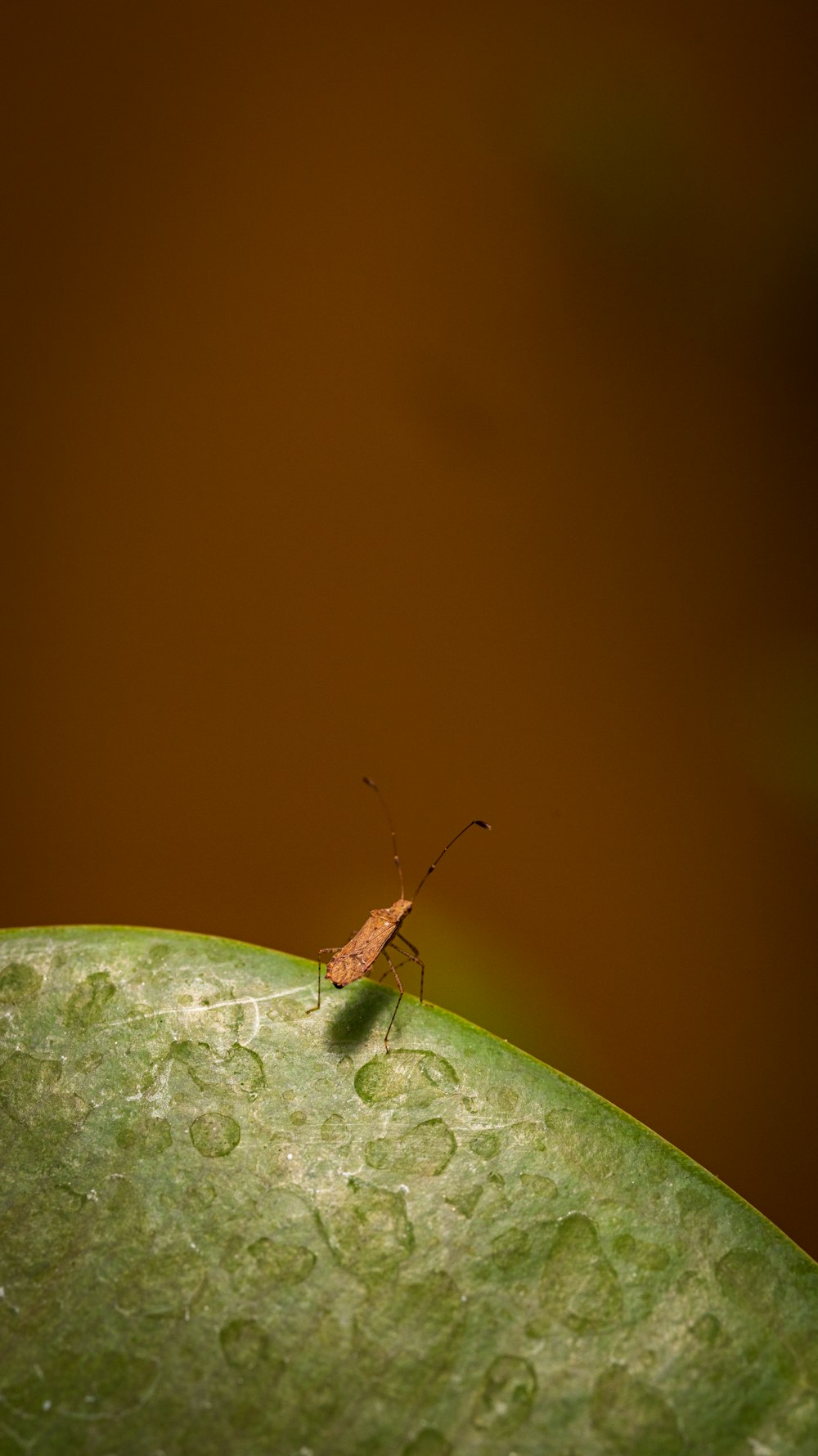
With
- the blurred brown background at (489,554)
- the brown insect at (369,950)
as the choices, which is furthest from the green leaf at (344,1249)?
the blurred brown background at (489,554)

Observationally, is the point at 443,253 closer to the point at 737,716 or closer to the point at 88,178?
the point at 88,178

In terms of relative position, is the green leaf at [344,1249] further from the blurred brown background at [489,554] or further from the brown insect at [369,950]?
the blurred brown background at [489,554]

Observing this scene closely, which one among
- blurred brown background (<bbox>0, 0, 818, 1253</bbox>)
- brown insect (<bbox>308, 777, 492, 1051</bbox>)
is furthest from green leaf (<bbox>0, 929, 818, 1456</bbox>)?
blurred brown background (<bbox>0, 0, 818, 1253</bbox>)

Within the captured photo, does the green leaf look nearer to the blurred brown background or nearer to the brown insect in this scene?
the brown insect

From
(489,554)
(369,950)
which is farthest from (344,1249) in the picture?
(489,554)

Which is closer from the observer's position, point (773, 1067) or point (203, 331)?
point (203, 331)

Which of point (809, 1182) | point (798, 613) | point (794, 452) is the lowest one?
point (809, 1182)

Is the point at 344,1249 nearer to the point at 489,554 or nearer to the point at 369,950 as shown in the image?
the point at 369,950

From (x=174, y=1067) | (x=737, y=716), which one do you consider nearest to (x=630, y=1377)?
(x=174, y=1067)
